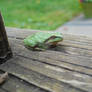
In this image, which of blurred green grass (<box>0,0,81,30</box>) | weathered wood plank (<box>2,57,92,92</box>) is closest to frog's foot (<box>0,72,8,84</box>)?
weathered wood plank (<box>2,57,92,92</box>)

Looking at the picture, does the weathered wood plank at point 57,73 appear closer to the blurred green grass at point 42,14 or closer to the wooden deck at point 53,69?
the wooden deck at point 53,69

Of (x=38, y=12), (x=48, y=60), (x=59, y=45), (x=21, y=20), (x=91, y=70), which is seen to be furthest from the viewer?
(x=38, y=12)

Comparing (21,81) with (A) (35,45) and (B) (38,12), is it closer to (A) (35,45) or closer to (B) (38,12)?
(A) (35,45)

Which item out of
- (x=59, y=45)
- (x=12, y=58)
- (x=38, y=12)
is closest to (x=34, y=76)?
(x=12, y=58)

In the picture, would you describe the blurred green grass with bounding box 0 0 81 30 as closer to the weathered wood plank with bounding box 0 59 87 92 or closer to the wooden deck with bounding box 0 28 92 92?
the wooden deck with bounding box 0 28 92 92

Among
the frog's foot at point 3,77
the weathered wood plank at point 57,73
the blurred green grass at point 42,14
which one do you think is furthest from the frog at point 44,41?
the blurred green grass at point 42,14

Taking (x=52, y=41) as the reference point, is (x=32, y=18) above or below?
below
